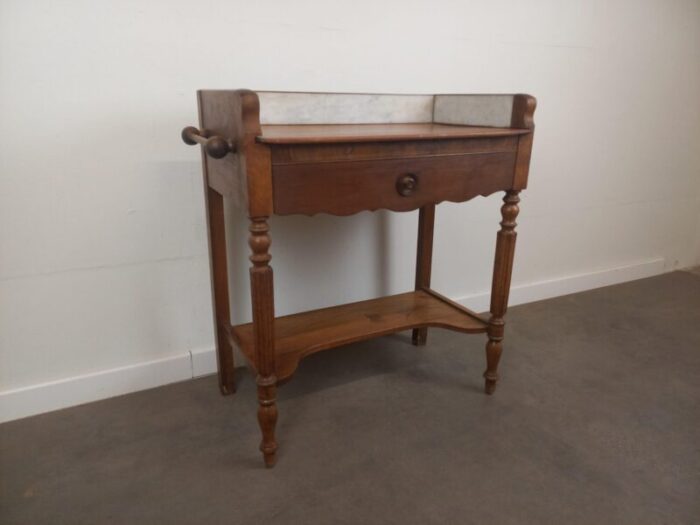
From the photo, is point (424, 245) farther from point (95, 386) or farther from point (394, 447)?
point (95, 386)

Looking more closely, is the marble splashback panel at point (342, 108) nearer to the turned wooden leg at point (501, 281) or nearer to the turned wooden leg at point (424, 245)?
the turned wooden leg at point (424, 245)

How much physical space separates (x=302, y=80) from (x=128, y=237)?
2.46ft

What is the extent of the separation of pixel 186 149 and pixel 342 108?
0.52 meters

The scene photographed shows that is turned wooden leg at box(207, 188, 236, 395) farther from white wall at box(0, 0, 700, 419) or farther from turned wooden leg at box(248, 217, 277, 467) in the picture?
turned wooden leg at box(248, 217, 277, 467)

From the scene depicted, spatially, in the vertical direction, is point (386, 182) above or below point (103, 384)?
→ above

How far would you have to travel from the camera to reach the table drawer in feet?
3.76

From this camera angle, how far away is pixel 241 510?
3.84 feet

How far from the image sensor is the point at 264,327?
1221mm

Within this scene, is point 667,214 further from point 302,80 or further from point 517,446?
point 302,80

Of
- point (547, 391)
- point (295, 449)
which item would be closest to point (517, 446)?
point (547, 391)

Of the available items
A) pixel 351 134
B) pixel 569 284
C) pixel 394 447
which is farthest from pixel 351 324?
pixel 569 284

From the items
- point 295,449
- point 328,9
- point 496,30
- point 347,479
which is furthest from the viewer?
point 496,30

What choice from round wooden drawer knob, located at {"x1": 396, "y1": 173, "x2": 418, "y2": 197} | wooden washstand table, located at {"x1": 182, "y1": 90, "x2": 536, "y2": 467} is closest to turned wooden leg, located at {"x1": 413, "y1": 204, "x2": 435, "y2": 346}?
wooden washstand table, located at {"x1": 182, "y1": 90, "x2": 536, "y2": 467}

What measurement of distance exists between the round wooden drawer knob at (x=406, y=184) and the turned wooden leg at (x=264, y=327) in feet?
1.18
